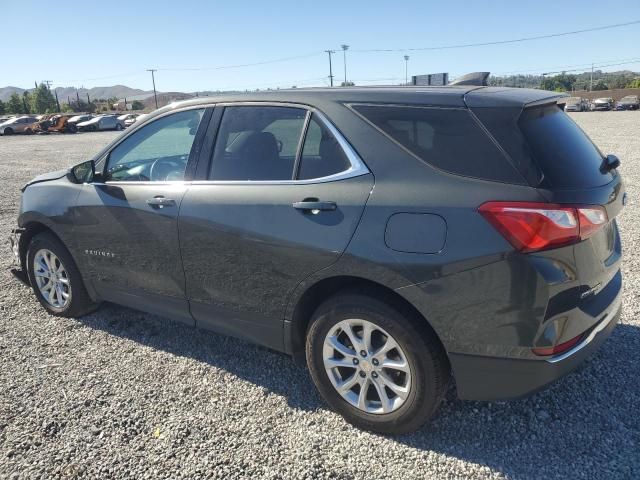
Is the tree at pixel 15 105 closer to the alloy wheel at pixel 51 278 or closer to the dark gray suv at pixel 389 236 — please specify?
the alloy wheel at pixel 51 278

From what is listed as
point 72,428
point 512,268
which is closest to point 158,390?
point 72,428

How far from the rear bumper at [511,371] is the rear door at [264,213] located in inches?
33.8

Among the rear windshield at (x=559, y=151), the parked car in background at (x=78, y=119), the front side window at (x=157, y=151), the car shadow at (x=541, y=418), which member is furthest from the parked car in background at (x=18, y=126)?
the rear windshield at (x=559, y=151)

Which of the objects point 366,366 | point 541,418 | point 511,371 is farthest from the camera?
point 541,418

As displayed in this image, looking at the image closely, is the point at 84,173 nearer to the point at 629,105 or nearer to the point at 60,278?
the point at 60,278

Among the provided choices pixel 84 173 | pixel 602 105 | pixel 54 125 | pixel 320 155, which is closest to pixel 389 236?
pixel 320 155

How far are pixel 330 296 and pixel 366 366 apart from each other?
427 mm

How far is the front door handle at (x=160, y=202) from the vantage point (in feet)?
10.9

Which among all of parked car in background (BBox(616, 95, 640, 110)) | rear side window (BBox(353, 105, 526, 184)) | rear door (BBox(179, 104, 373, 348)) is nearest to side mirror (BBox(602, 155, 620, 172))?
rear side window (BBox(353, 105, 526, 184))

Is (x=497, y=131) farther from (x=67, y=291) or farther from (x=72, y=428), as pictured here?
(x=67, y=291)

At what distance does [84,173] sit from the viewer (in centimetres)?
401

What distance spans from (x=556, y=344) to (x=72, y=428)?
2.66m

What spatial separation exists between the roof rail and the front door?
1.75m

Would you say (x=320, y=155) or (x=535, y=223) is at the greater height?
(x=320, y=155)
